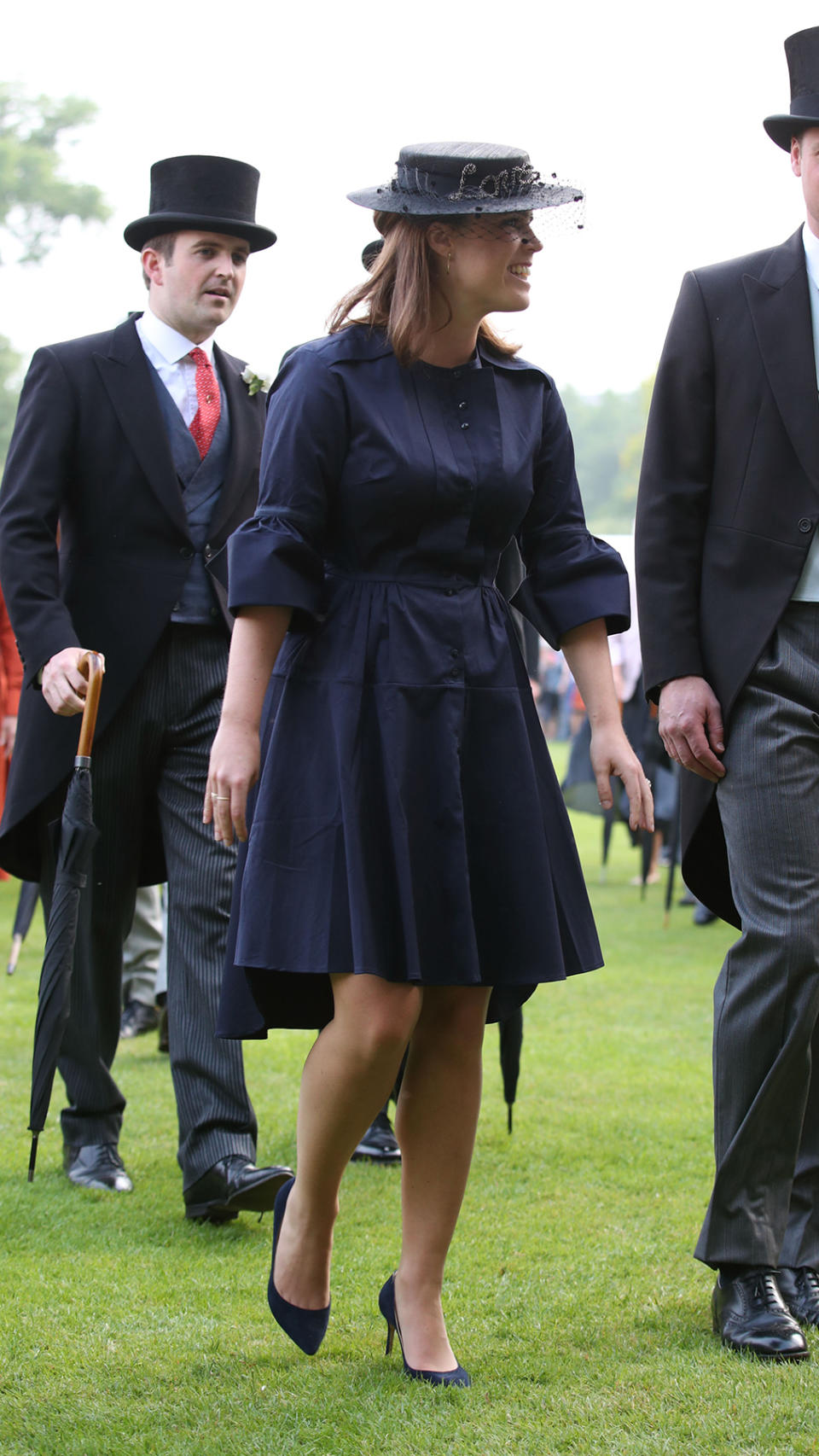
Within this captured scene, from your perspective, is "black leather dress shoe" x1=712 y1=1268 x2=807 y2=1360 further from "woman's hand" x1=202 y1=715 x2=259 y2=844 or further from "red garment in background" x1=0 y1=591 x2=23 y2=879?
"red garment in background" x1=0 y1=591 x2=23 y2=879

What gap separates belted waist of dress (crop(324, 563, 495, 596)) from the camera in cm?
312

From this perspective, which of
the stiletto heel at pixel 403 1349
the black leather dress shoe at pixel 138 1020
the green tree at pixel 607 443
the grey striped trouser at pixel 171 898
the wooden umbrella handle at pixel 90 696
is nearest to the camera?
the stiletto heel at pixel 403 1349

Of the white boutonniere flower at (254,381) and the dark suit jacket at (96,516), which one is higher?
the white boutonniere flower at (254,381)

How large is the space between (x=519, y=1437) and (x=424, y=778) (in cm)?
106

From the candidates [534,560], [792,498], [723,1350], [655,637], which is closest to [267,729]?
[534,560]

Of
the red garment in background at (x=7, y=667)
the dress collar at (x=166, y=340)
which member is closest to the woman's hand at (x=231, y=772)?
the dress collar at (x=166, y=340)

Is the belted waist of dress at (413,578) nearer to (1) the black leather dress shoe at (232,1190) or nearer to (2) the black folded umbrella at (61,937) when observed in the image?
(2) the black folded umbrella at (61,937)

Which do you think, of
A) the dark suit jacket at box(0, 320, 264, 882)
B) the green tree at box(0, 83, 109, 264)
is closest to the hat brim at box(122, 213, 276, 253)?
the dark suit jacket at box(0, 320, 264, 882)

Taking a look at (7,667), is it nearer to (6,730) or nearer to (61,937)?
(6,730)

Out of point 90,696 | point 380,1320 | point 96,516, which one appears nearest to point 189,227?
point 96,516

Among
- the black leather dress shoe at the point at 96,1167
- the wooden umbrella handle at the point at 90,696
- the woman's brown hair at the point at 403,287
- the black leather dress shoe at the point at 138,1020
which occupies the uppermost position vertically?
the woman's brown hair at the point at 403,287

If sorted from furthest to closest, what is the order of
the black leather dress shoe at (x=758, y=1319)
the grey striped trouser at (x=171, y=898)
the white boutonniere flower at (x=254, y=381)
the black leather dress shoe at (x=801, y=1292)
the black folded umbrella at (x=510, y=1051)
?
the black folded umbrella at (x=510, y=1051) < the white boutonniere flower at (x=254, y=381) < the grey striped trouser at (x=171, y=898) < the black leather dress shoe at (x=801, y=1292) < the black leather dress shoe at (x=758, y=1319)

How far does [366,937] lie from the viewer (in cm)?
294

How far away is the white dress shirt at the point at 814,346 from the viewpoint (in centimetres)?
348
